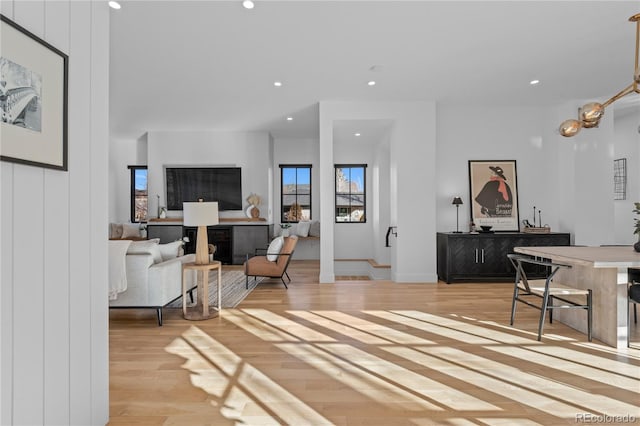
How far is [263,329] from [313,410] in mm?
1497

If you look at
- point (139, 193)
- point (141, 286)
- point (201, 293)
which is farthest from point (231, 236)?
point (141, 286)

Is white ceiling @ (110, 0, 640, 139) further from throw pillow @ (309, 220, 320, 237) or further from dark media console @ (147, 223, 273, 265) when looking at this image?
throw pillow @ (309, 220, 320, 237)

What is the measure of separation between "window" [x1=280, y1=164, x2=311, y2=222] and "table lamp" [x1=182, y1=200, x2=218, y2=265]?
478 centimetres

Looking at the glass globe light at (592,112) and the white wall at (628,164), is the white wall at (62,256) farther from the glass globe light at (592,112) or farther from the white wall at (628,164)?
the white wall at (628,164)

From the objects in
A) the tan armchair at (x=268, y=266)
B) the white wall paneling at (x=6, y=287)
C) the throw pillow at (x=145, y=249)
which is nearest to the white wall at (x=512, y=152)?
the tan armchair at (x=268, y=266)

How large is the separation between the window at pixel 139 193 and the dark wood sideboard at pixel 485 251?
7.27 meters

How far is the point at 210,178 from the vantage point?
794 cm

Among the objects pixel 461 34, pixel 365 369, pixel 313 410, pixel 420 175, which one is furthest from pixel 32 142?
pixel 420 175

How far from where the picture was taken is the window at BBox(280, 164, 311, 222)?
28.6ft

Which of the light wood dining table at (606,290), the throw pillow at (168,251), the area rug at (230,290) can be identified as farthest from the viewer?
the area rug at (230,290)

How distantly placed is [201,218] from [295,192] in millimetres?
5015

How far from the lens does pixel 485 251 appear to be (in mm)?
5645

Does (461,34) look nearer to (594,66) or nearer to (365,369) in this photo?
(594,66)

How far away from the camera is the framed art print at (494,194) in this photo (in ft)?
20.0
